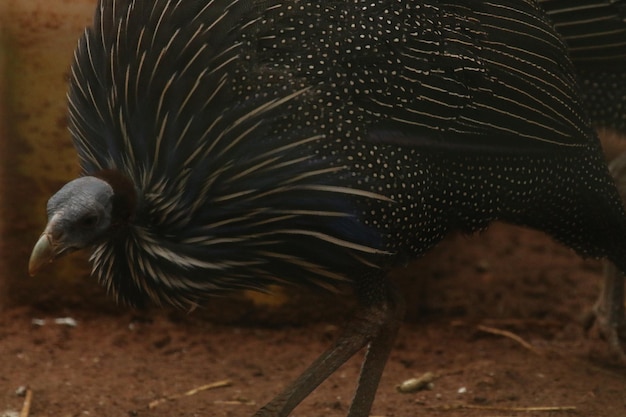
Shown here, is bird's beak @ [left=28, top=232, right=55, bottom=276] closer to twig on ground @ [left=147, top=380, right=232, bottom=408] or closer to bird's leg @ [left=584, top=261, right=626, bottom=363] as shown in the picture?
twig on ground @ [left=147, top=380, right=232, bottom=408]

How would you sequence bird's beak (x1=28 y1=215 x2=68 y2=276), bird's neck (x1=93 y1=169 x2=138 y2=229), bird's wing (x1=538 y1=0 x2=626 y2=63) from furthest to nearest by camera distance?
1. bird's wing (x1=538 y1=0 x2=626 y2=63)
2. bird's neck (x1=93 y1=169 x2=138 y2=229)
3. bird's beak (x1=28 y1=215 x2=68 y2=276)

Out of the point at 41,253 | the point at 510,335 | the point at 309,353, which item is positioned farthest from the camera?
the point at 510,335

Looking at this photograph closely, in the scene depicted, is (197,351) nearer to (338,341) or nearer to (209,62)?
(338,341)

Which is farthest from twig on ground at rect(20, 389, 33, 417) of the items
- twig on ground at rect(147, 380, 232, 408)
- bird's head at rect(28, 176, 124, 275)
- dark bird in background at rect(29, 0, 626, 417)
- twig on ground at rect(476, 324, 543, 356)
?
twig on ground at rect(476, 324, 543, 356)

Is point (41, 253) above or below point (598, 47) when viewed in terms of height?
below

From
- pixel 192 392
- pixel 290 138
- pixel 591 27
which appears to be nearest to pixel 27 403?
pixel 192 392

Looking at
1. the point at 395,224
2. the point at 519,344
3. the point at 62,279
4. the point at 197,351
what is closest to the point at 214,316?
the point at 197,351

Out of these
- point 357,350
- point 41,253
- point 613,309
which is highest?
point 41,253

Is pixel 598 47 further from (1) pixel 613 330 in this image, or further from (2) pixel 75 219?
(2) pixel 75 219

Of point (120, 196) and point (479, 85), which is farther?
point (479, 85)
